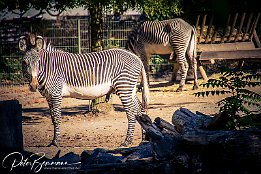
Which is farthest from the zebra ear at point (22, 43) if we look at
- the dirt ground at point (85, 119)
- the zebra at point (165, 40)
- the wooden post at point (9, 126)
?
the zebra at point (165, 40)

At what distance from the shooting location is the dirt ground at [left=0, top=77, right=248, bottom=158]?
8.98 metres

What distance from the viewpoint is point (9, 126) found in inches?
188

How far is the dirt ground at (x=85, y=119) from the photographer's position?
8.98m

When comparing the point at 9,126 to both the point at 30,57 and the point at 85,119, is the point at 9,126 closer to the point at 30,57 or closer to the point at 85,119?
the point at 30,57

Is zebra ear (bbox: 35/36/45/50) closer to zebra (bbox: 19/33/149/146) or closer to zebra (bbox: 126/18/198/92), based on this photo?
zebra (bbox: 19/33/149/146)

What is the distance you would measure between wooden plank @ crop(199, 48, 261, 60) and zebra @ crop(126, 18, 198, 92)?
32.2 inches

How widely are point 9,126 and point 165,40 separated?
11282mm

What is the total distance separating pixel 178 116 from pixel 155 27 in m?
9.80

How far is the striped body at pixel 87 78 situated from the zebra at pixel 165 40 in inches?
237

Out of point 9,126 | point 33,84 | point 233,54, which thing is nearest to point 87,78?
point 33,84

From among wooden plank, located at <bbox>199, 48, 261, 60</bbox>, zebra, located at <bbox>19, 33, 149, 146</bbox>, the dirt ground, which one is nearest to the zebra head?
zebra, located at <bbox>19, 33, 149, 146</bbox>

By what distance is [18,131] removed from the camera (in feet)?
15.9

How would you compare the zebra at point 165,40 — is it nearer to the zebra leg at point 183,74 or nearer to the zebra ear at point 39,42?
the zebra leg at point 183,74

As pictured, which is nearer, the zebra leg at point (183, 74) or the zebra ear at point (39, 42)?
the zebra ear at point (39, 42)
